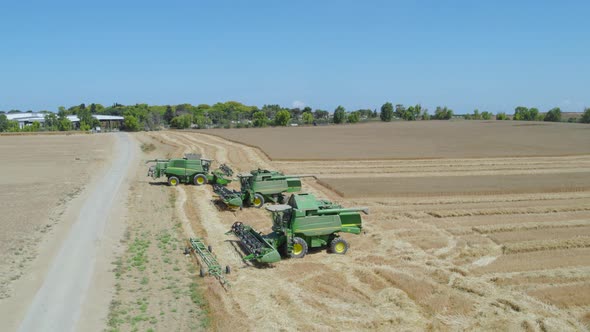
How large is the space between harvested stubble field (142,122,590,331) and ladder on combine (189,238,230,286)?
16.6 inches

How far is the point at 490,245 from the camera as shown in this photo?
19.0 m

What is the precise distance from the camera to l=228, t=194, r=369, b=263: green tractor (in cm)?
1733

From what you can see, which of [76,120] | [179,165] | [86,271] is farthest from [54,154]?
[76,120]

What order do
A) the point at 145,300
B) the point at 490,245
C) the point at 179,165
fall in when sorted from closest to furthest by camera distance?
1. the point at 145,300
2. the point at 490,245
3. the point at 179,165

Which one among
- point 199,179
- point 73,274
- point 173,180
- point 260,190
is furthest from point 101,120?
point 73,274

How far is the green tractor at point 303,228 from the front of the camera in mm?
17328

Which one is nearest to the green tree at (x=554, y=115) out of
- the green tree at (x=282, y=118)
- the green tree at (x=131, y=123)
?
the green tree at (x=282, y=118)

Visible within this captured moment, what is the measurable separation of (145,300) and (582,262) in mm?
14994

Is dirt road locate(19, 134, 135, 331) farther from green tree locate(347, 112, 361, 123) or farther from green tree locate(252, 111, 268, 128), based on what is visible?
green tree locate(347, 112, 361, 123)

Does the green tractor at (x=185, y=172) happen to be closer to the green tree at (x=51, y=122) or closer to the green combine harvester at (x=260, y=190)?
the green combine harvester at (x=260, y=190)

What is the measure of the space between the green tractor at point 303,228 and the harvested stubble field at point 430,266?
502mm

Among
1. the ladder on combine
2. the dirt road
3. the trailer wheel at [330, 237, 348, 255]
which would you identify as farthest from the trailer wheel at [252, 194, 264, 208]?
the trailer wheel at [330, 237, 348, 255]

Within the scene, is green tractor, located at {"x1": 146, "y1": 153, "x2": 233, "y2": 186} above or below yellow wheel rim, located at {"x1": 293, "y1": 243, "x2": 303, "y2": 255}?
above

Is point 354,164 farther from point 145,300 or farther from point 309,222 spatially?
point 145,300
